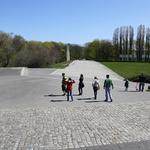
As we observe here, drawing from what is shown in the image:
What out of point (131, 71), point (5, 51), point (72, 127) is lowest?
point (72, 127)

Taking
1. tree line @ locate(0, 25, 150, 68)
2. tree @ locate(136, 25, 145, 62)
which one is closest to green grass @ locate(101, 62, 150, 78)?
tree line @ locate(0, 25, 150, 68)

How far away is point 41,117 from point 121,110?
13.1ft

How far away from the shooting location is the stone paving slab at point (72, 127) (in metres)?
6.79

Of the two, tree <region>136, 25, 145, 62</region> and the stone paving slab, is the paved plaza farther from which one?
tree <region>136, 25, 145, 62</region>

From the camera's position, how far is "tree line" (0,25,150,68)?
47781mm

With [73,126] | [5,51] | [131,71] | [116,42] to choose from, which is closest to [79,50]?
[116,42]

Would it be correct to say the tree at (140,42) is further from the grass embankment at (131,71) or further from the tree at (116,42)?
the grass embankment at (131,71)

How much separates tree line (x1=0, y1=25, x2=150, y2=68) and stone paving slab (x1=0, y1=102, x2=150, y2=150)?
117ft

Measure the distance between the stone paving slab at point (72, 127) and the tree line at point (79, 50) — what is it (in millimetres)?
35716

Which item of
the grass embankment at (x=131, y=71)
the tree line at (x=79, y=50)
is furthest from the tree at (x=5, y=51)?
the grass embankment at (x=131, y=71)

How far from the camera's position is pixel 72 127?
324 inches

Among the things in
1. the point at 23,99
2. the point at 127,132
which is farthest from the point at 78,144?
the point at 23,99

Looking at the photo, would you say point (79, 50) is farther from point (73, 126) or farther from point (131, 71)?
point (73, 126)

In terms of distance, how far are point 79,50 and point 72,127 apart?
10132 cm
